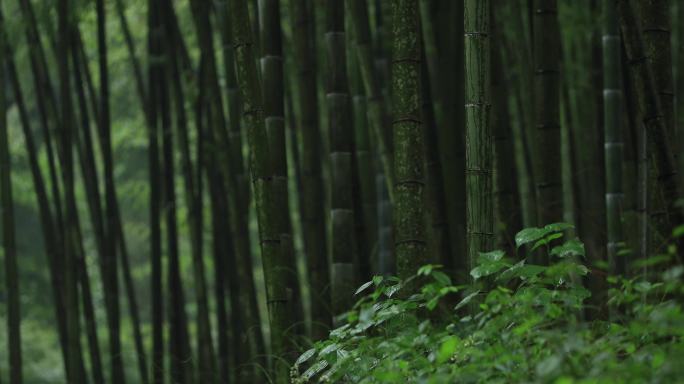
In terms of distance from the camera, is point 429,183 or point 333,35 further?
point 429,183

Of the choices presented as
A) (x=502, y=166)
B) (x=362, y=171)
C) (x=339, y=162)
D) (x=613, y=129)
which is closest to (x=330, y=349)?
(x=339, y=162)

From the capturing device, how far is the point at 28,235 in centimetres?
1348

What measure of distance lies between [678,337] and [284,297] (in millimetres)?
1443

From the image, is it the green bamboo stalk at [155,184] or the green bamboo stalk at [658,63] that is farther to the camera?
the green bamboo stalk at [155,184]

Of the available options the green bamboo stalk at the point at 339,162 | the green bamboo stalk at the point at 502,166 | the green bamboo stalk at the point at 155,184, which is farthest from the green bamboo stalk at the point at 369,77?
the green bamboo stalk at the point at 155,184

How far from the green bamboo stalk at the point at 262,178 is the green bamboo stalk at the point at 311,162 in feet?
2.54

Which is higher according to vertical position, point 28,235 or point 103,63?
point 103,63

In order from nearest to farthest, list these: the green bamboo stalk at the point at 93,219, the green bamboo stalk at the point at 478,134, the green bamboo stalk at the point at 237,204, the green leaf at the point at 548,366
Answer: the green leaf at the point at 548,366 < the green bamboo stalk at the point at 478,134 < the green bamboo stalk at the point at 237,204 < the green bamboo stalk at the point at 93,219

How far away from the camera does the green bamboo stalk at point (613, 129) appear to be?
4.26m

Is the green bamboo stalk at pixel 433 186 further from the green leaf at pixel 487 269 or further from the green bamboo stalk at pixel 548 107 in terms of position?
the green leaf at pixel 487 269

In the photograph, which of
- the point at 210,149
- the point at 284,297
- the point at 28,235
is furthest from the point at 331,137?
the point at 28,235

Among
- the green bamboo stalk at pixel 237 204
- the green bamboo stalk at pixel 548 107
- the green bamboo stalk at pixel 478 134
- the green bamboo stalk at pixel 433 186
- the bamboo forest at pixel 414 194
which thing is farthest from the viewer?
the green bamboo stalk at pixel 237 204

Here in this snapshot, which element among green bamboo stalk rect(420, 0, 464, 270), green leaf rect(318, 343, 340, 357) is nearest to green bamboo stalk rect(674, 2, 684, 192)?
green bamboo stalk rect(420, 0, 464, 270)

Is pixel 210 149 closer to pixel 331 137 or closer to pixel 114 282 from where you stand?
pixel 114 282
